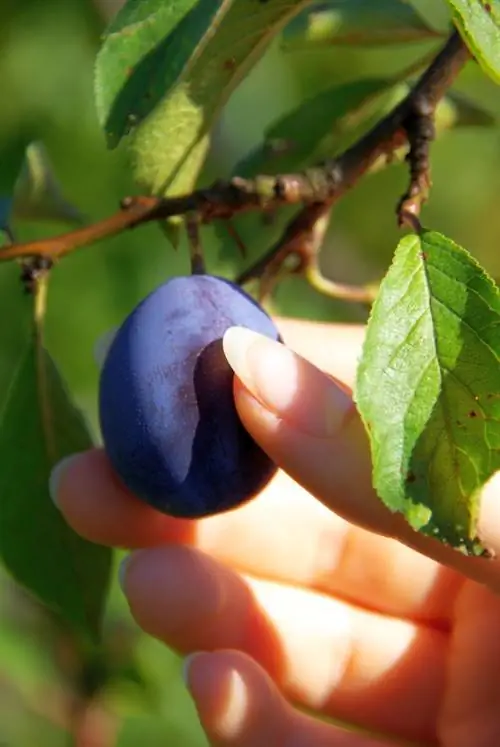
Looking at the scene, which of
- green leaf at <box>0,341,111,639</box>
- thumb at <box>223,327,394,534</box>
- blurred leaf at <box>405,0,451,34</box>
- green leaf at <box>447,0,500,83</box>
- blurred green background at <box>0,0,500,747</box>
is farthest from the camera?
blurred green background at <box>0,0,500,747</box>

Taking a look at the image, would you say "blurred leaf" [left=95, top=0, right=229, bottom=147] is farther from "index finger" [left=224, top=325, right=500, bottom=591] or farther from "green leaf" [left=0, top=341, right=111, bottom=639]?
"green leaf" [left=0, top=341, right=111, bottom=639]

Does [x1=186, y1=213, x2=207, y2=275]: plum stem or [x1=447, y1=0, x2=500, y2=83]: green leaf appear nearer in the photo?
[x1=447, y1=0, x2=500, y2=83]: green leaf

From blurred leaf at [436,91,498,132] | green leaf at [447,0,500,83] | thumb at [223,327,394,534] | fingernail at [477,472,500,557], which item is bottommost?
fingernail at [477,472,500,557]

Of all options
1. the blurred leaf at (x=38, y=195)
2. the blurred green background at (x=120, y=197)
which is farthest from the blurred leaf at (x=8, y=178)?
the blurred green background at (x=120, y=197)

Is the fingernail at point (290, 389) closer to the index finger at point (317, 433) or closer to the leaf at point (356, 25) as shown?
the index finger at point (317, 433)

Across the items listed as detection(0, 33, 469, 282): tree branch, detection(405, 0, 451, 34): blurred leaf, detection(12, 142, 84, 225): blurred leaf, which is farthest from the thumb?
detection(405, 0, 451, 34): blurred leaf

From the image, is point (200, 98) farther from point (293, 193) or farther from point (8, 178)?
point (8, 178)

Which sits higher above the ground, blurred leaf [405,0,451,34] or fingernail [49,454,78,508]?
blurred leaf [405,0,451,34]
